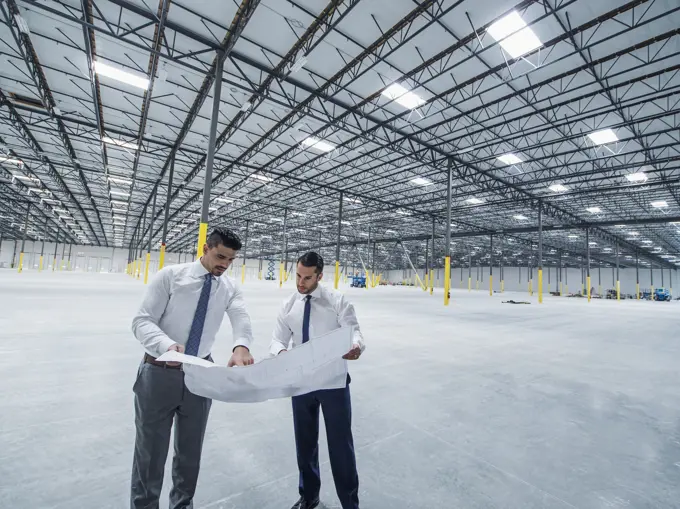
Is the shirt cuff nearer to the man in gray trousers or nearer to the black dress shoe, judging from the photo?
the man in gray trousers

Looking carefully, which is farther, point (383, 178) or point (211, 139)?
point (383, 178)

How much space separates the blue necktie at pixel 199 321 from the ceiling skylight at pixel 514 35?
38.5 ft

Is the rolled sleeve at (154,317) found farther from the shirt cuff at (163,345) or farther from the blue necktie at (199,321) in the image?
the blue necktie at (199,321)

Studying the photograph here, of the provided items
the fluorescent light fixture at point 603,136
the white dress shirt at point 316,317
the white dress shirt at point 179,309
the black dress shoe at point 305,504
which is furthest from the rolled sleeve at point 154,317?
the fluorescent light fixture at point 603,136

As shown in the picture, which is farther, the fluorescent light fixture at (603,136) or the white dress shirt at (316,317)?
the fluorescent light fixture at (603,136)

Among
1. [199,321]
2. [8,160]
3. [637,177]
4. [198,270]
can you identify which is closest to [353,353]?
[199,321]

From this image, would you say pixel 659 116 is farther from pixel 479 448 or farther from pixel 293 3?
pixel 479 448

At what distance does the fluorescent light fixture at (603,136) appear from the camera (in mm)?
15317

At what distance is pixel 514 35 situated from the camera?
10.3 meters

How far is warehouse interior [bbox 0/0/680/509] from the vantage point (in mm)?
2461

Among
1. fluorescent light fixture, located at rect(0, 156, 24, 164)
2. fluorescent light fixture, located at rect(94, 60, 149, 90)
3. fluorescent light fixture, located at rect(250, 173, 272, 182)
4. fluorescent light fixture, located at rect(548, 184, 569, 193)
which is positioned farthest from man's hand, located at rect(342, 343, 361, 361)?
fluorescent light fixture, located at rect(0, 156, 24, 164)

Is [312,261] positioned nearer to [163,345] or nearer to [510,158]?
[163,345]

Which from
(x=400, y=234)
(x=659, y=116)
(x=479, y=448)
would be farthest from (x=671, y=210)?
(x=479, y=448)

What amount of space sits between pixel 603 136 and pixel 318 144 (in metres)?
13.8
